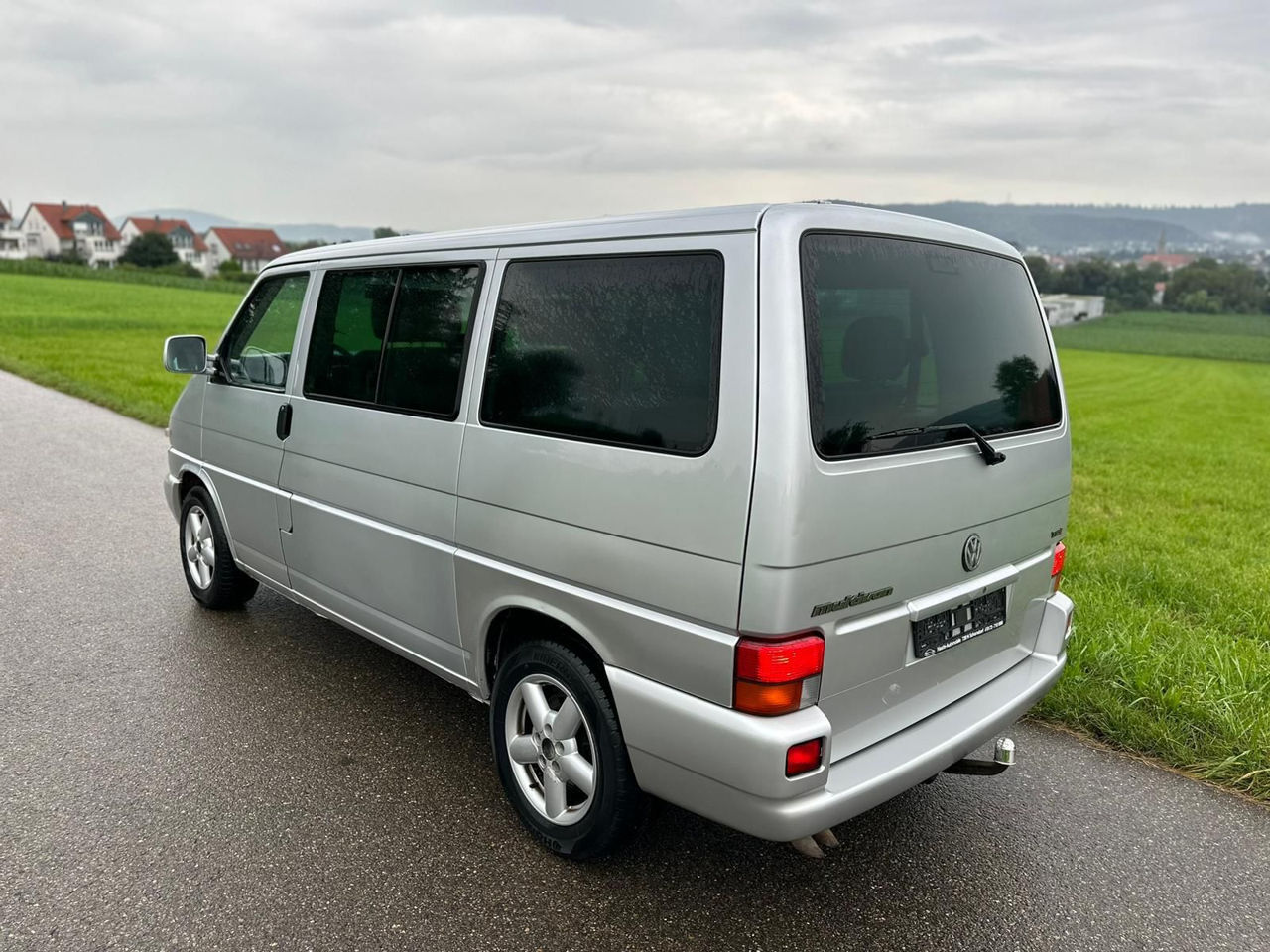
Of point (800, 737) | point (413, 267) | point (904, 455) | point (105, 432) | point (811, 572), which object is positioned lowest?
point (105, 432)

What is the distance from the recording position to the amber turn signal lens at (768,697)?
2432 mm

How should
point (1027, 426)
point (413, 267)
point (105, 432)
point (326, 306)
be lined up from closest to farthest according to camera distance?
point (1027, 426), point (413, 267), point (326, 306), point (105, 432)

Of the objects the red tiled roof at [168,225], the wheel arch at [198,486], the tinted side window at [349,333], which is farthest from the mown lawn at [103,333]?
the red tiled roof at [168,225]

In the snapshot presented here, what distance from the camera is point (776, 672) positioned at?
2.41 metres

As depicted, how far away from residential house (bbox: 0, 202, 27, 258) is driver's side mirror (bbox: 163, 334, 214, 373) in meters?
149

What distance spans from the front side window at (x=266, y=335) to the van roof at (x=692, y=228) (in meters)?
0.91

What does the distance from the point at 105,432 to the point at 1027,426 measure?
1027 cm

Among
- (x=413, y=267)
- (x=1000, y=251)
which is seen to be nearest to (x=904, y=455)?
(x=1000, y=251)

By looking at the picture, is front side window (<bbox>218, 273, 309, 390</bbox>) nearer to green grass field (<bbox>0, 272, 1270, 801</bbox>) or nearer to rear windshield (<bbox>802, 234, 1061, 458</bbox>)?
rear windshield (<bbox>802, 234, 1061, 458</bbox>)

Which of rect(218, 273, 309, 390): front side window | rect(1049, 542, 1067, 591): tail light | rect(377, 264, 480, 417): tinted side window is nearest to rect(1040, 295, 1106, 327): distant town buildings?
rect(1049, 542, 1067, 591): tail light

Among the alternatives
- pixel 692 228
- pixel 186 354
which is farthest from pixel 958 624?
pixel 186 354

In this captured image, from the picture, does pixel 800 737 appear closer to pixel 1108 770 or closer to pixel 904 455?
pixel 904 455

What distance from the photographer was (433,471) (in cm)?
335

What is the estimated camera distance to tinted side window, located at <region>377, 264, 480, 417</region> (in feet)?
10.9
